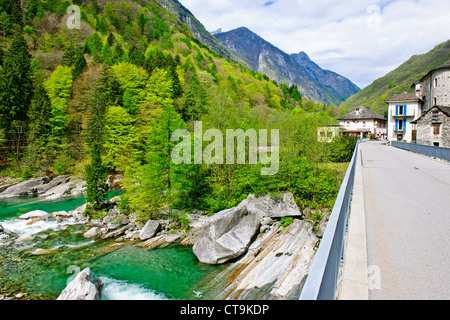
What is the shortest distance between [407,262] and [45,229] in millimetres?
23072

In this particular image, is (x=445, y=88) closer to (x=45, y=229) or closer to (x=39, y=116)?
(x=45, y=229)

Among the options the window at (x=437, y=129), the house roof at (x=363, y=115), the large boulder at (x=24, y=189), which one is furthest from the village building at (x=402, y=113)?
the large boulder at (x=24, y=189)

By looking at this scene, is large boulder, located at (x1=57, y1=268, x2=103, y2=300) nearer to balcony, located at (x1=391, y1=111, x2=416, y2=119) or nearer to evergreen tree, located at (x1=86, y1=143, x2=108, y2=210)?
evergreen tree, located at (x1=86, y1=143, x2=108, y2=210)

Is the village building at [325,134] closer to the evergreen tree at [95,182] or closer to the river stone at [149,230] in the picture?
the river stone at [149,230]

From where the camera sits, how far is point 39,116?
3912 centimetres

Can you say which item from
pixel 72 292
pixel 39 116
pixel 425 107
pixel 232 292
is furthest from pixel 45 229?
pixel 425 107

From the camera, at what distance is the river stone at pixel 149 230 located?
1838cm

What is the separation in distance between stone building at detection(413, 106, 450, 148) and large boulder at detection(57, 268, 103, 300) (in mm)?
38430

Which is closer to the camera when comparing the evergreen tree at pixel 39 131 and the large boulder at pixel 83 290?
the large boulder at pixel 83 290

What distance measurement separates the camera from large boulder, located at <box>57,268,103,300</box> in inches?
430

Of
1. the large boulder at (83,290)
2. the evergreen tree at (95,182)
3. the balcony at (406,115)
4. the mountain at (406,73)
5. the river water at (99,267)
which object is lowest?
the river water at (99,267)

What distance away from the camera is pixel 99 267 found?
14.4m

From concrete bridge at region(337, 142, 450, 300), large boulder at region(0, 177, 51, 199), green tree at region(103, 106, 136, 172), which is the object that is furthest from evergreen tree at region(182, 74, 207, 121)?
concrete bridge at region(337, 142, 450, 300)

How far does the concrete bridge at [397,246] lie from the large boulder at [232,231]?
7.62 m
